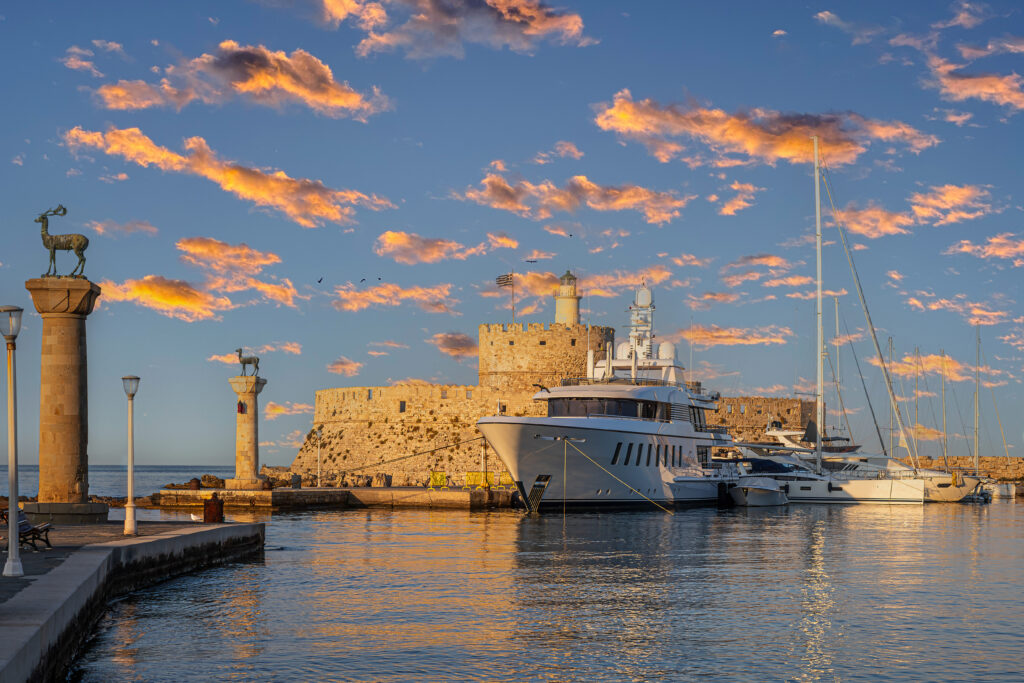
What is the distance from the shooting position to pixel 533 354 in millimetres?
71500

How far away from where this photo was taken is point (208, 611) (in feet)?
53.5

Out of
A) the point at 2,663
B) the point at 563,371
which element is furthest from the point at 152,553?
the point at 563,371

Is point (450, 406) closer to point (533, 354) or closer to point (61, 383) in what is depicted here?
point (533, 354)

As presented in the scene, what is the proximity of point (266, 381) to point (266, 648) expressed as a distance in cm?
2900

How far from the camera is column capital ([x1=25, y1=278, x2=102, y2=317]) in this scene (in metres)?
21.5

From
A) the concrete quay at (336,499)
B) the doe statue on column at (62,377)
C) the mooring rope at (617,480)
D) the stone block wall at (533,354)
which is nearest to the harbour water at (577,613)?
the doe statue on column at (62,377)

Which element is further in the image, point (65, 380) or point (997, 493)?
point (997, 493)

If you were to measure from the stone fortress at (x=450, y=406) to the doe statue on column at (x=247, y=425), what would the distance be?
2100cm

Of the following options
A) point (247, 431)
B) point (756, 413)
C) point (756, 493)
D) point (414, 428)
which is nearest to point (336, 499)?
point (247, 431)

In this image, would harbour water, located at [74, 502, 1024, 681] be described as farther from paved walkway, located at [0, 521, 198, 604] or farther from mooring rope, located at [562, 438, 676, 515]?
mooring rope, located at [562, 438, 676, 515]

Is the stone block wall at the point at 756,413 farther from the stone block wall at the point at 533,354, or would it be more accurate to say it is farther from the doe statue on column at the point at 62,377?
the doe statue on column at the point at 62,377

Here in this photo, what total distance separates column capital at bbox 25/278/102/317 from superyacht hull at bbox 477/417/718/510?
1955 cm

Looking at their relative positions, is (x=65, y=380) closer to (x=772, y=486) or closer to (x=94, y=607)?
(x=94, y=607)

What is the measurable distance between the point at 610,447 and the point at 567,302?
35759 millimetres
